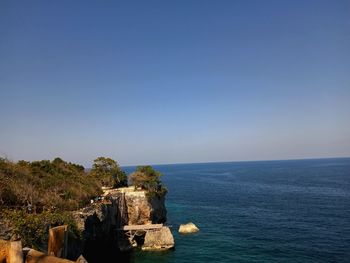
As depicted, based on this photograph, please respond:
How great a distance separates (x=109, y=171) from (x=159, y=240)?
1059 inches

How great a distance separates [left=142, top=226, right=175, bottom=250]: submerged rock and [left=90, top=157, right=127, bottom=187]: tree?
21367 millimetres

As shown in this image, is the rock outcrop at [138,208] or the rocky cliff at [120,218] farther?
the rock outcrop at [138,208]

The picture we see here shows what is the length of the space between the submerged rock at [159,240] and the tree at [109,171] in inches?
841

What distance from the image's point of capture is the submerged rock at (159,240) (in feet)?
149

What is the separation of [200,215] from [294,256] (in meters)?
31.4

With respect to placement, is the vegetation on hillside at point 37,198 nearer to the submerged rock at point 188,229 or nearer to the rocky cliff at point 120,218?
the rocky cliff at point 120,218

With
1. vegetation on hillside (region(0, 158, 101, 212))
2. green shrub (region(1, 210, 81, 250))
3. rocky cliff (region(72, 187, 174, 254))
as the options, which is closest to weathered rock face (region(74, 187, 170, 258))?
rocky cliff (region(72, 187, 174, 254))

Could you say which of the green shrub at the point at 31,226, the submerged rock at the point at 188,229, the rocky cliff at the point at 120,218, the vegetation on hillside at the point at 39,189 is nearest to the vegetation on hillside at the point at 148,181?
the rocky cliff at the point at 120,218

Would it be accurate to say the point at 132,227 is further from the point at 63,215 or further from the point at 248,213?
the point at 248,213

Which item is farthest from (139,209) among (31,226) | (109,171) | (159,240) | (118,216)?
(31,226)

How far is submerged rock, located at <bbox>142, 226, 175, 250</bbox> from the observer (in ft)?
149

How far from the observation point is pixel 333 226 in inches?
2231

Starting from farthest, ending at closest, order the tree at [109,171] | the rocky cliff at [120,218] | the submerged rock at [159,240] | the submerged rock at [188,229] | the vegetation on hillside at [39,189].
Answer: the tree at [109,171] < the submerged rock at [188,229] < the submerged rock at [159,240] < the rocky cliff at [120,218] < the vegetation on hillside at [39,189]

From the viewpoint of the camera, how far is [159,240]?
1812 inches
